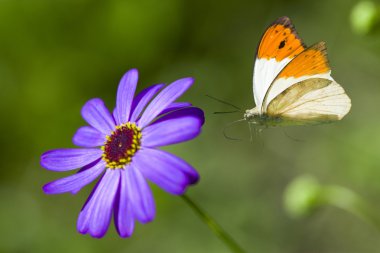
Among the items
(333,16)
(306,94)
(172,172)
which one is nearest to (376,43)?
(306,94)

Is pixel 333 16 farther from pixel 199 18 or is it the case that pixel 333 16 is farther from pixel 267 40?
pixel 267 40

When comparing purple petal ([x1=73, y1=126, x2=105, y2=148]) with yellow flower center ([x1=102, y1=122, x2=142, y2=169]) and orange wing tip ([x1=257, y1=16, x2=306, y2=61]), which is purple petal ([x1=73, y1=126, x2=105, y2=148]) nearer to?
yellow flower center ([x1=102, y1=122, x2=142, y2=169])

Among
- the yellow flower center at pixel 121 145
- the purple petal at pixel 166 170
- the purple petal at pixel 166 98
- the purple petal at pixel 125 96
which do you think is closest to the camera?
the purple petal at pixel 166 170

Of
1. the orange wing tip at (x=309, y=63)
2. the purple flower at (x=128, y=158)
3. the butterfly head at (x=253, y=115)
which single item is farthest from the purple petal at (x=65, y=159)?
the orange wing tip at (x=309, y=63)

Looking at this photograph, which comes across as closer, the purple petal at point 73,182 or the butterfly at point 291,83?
the purple petal at point 73,182

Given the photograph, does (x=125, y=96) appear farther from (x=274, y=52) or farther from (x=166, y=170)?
(x=274, y=52)

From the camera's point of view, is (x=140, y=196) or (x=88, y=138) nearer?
(x=140, y=196)

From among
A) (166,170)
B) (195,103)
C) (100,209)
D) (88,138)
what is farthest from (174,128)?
(195,103)

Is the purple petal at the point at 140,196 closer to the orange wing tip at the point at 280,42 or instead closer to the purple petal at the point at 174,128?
the purple petal at the point at 174,128
